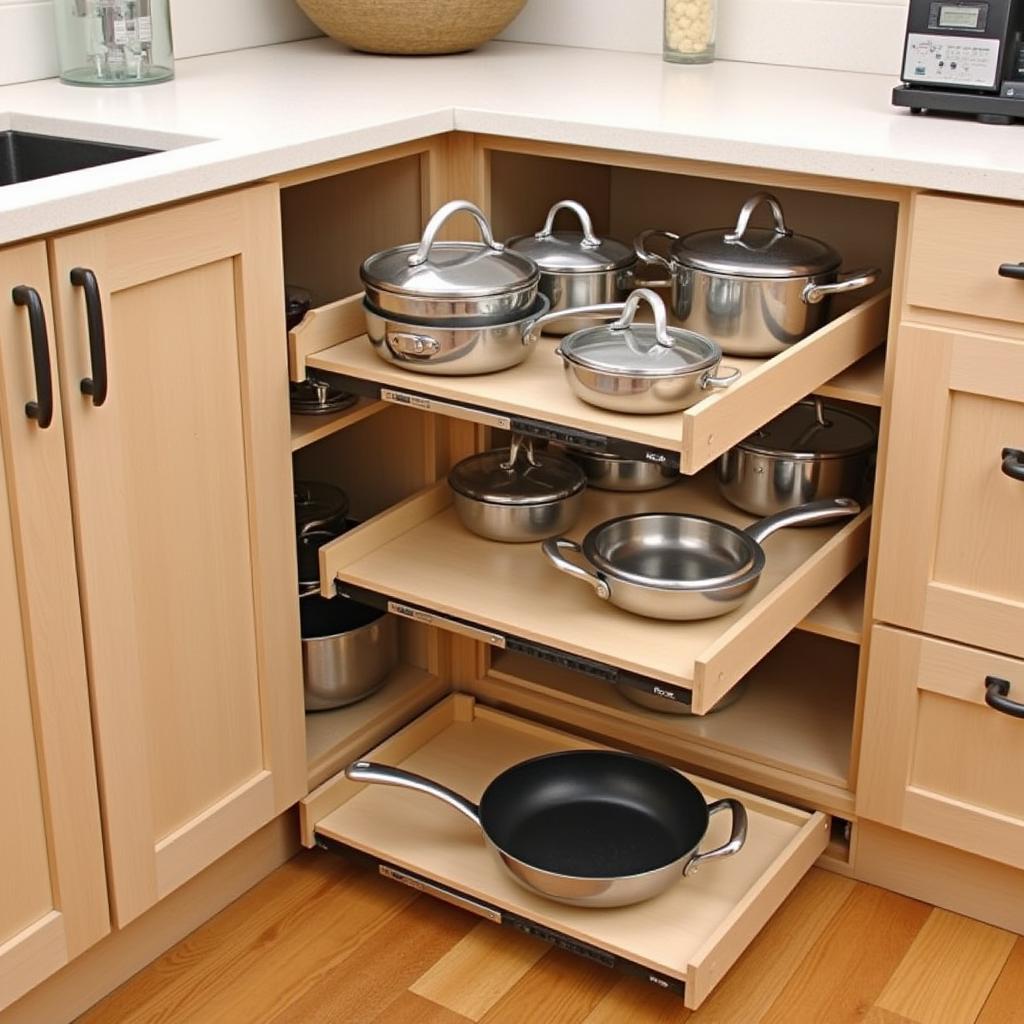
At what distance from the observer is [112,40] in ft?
7.00

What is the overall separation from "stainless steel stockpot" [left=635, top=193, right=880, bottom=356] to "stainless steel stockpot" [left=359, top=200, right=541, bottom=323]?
200 millimetres

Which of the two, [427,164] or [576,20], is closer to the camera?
[427,164]

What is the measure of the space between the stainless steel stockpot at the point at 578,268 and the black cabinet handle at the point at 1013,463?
555mm

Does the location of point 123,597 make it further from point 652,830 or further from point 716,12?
point 716,12

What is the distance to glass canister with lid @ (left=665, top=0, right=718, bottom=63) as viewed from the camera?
2391 millimetres

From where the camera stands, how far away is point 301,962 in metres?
1.99

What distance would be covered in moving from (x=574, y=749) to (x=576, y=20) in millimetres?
1204

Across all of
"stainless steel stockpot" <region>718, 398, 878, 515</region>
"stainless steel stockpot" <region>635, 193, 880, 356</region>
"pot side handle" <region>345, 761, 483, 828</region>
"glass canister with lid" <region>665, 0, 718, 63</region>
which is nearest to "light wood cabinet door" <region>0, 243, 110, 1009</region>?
"pot side handle" <region>345, 761, 483, 828</region>

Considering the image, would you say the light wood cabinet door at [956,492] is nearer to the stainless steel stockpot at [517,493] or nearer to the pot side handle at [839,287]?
the pot side handle at [839,287]

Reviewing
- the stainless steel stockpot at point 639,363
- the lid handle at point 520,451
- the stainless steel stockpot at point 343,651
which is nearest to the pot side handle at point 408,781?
the stainless steel stockpot at point 343,651

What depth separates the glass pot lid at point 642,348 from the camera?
68.8 inches

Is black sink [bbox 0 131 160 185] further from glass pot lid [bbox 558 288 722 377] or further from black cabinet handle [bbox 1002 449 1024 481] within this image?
black cabinet handle [bbox 1002 449 1024 481]

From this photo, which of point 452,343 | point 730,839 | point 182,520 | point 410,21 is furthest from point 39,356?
point 410,21

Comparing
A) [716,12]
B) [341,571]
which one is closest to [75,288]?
[341,571]
